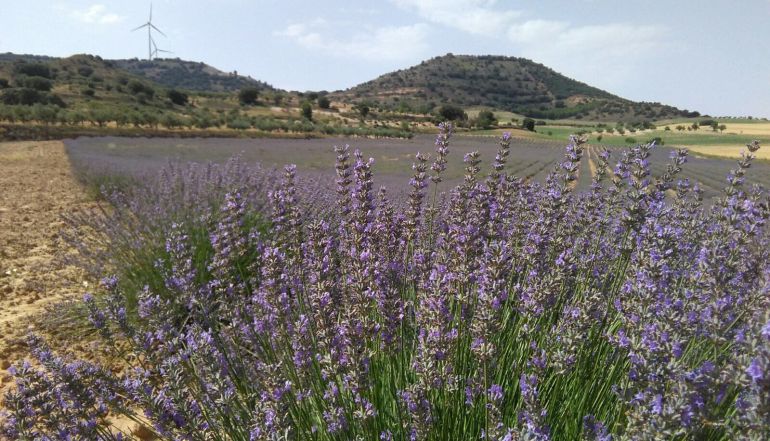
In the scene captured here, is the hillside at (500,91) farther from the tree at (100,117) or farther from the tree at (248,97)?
the tree at (100,117)

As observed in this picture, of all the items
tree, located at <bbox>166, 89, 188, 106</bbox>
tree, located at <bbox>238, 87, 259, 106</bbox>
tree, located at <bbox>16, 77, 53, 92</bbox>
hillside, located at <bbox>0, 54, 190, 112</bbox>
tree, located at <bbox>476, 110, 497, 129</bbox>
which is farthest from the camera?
tree, located at <bbox>476, 110, 497, 129</bbox>

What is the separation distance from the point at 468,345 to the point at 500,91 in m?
161

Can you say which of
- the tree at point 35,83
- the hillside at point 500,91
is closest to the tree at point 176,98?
the tree at point 35,83

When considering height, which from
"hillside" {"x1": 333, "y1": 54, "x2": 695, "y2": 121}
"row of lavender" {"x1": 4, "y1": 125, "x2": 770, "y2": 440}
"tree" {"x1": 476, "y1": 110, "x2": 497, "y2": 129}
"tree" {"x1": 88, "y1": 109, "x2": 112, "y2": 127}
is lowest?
"row of lavender" {"x1": 4, "y1": 125, "x2": 770, "y2": 440}

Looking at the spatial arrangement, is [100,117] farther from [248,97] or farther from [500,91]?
[500,91]

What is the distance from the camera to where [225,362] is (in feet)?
7.75

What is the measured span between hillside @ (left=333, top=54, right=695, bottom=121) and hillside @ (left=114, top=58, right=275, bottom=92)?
50.9 metres

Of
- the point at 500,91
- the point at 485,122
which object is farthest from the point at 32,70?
the point at 500,91

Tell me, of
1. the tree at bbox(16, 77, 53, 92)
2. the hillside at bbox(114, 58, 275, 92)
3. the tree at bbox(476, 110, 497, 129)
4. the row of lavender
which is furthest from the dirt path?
the hillside at bbox(114, 58, 275, 92)

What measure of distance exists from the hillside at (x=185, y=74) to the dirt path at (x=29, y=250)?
154 metres

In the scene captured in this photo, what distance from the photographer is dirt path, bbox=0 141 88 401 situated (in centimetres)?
426

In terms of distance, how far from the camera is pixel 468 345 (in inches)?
86.5

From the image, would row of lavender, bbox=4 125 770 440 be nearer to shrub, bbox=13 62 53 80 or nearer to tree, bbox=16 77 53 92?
tree, bbox=16 77 53 92

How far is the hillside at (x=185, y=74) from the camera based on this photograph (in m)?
162
